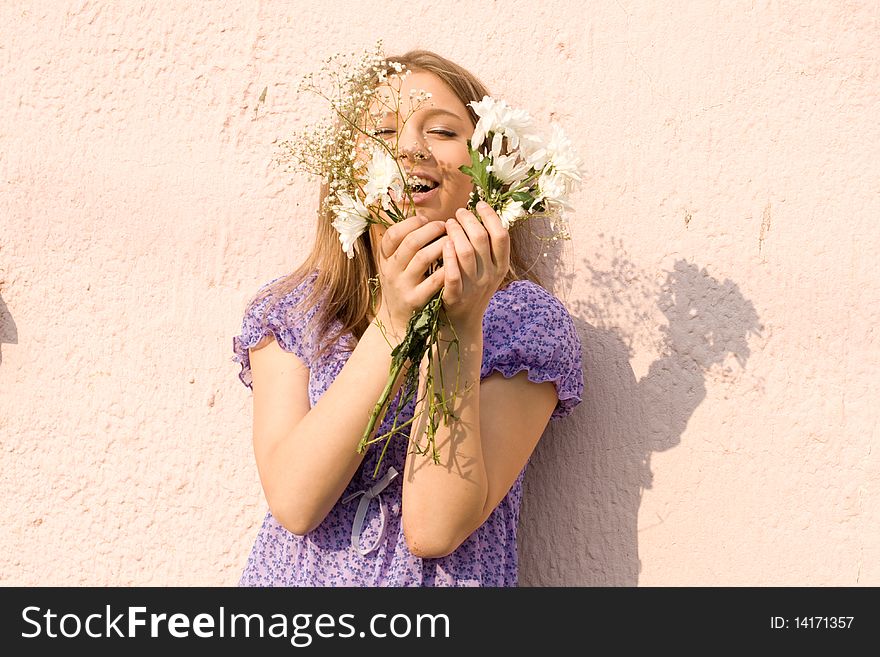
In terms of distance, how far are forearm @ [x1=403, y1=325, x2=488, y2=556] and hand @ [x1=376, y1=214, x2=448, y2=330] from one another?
0.09 metres

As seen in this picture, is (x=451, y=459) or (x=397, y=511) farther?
(x=397, y=511)

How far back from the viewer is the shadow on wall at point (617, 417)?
1858 mm

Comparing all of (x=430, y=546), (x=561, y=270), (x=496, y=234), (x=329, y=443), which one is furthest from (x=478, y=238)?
(x=561, y=270)

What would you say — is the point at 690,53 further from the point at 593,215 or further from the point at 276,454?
the point at 276,454

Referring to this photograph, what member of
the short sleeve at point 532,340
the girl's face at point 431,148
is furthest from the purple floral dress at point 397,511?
the girl's face at point 431,148

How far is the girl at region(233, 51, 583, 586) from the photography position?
141 cm

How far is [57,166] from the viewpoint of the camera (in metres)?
2.24

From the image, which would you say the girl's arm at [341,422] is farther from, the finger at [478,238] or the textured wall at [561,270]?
the textured wall at [561,270]

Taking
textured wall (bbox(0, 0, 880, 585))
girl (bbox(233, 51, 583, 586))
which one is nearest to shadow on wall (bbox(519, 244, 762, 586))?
textured wall (bbox(0, 0, 880, 585))

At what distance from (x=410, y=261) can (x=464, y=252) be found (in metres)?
0.10

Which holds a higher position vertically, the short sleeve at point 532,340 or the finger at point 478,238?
the finger at point 478,238

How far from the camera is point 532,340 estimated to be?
5.29 feet

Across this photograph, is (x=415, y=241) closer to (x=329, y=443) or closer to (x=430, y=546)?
(x=329, y=443)

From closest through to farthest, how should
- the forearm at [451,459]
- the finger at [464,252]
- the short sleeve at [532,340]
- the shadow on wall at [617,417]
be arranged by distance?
1. the finger at [464,252]
2. the forearm at [451,459]
3. the short sleeve at [532,340]
4. the shadow on wall at [617,417]
